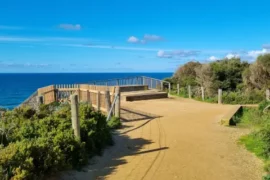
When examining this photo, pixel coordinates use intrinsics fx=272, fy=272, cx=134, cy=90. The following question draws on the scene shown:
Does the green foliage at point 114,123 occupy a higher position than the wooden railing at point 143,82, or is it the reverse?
the wooden railing at point 143,82

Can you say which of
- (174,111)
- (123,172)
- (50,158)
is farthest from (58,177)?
(174,111)

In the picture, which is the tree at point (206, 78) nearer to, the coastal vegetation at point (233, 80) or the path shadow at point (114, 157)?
the coastal vegetation at point (233, 80)

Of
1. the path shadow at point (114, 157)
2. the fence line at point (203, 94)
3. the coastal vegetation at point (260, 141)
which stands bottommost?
the path shadow at point (114, 157)

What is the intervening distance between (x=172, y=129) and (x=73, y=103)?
4610mm

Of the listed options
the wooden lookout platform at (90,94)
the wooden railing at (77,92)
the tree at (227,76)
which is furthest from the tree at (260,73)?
the wooden railing at (77,92)

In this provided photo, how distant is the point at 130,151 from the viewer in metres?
7.46

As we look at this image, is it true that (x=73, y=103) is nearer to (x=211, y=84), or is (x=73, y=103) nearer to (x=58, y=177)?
(x=58, y=177)

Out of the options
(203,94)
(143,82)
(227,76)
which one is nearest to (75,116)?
(203,94)

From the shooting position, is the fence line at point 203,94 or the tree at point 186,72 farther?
the tree at point 186,72

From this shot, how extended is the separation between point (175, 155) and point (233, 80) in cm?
1815

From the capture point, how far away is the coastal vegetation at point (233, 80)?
60.1ft

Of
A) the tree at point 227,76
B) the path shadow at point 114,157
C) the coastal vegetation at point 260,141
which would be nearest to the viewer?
A: the path shadow at point 114,157

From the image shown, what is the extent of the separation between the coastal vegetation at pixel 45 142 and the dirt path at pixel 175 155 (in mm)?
399

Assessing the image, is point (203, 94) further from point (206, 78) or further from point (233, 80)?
point (233, 80)
